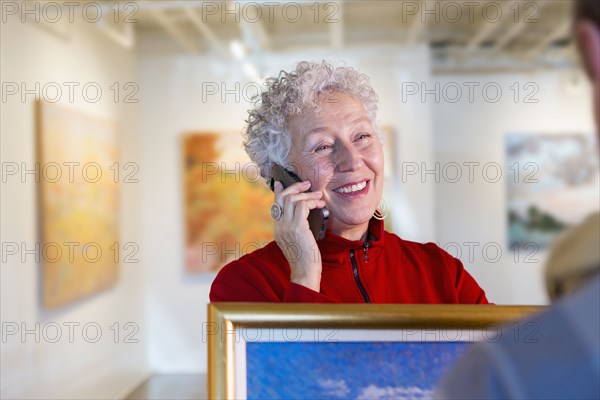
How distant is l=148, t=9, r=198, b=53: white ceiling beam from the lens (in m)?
4.42

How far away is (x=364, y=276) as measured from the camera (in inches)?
57.8

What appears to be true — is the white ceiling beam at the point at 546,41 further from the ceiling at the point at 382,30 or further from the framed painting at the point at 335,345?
the framed painting at the point at 335,345

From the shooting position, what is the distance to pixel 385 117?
5207 mm

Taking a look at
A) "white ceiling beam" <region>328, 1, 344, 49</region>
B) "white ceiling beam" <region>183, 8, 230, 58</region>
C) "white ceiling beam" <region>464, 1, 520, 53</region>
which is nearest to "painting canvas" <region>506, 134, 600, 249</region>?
"white ceiling beam" <region>464, 1, 520, 53</region>

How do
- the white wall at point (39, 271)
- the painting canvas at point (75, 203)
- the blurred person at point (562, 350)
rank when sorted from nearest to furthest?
1. the blurred person at point (562, 350)
2. the white wall at point (39, 271)
3. the painting canvas at point (75, 203)

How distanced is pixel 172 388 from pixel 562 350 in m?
4.58

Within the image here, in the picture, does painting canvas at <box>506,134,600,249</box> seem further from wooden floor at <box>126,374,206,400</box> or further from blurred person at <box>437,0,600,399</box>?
blurred person at <box>437,0,600,399</box>

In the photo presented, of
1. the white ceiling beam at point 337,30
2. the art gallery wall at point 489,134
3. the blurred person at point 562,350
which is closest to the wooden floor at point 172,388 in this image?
the art gallery wall at point 489,134

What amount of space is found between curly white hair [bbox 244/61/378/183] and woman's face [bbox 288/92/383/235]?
0.02 m

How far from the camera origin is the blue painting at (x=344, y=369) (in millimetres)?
1069

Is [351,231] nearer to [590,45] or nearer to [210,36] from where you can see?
[590,45]

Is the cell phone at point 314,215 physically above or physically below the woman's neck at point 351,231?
above

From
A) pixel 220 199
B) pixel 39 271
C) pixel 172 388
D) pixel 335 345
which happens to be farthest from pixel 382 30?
pixel 335 345

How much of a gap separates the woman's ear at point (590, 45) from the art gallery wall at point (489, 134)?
5.03 meters
